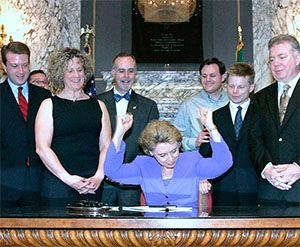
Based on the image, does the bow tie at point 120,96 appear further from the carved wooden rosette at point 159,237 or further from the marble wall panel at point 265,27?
the marble wall panel at point 265,27

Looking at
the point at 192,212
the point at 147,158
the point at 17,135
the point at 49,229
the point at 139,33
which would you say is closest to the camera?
the point at 49,229

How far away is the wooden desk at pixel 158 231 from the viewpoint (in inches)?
79.9

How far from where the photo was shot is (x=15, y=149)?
11.2 ft

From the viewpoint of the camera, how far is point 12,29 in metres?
6.38

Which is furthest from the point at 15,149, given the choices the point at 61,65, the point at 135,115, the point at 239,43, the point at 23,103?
the point at 239,43

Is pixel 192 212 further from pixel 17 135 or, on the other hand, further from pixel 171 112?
pixel 171 112

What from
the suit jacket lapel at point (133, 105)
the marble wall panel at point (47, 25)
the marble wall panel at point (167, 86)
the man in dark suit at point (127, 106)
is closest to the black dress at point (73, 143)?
the man in dark suit at point (127, 106)

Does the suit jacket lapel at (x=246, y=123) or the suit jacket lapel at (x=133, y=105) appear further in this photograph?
the suit jacket lapel at (x=133, y=105)

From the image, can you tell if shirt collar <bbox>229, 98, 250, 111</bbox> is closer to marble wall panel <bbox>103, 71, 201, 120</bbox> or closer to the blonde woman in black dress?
the blonde woman in black dress

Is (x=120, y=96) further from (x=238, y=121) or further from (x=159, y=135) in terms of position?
(x=159, y=135)

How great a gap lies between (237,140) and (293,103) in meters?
0.49

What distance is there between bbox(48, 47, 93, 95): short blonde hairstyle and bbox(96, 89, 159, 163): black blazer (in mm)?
742

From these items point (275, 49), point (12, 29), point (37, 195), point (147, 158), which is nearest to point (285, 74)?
point (275, 49)

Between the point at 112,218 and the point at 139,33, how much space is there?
20.0ft
